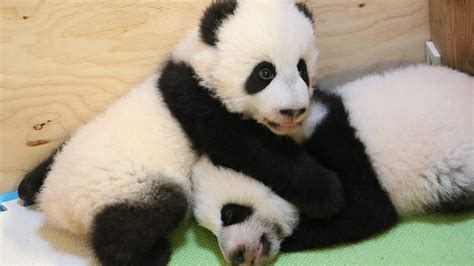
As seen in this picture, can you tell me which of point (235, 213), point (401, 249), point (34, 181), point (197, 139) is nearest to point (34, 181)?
point (34, 181)

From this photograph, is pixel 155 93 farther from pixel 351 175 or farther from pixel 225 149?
pixel 351 175

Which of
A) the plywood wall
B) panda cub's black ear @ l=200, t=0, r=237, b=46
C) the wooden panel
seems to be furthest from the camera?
the wooden panel

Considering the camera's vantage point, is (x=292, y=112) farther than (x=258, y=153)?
No

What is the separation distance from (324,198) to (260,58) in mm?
517

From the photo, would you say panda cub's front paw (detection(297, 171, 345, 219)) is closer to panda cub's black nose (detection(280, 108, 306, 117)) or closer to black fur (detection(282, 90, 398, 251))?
black fur (detection(282, 90, 398, 251))

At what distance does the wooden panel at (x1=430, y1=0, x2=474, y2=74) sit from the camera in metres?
2.20

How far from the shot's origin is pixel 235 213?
1879 millimetres

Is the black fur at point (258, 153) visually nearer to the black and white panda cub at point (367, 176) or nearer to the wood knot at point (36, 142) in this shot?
the black and white panda cub at point (367, 176)

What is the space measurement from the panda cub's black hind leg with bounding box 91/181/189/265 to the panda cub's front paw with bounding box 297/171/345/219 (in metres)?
0.43

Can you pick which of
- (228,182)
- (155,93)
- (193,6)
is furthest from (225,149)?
(193,6)

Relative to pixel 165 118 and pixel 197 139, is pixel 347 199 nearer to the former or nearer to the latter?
pixel 197 139

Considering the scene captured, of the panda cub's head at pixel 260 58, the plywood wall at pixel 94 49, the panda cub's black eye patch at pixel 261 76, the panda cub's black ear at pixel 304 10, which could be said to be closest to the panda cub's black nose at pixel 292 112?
the panda cub's head at pixel 260 58

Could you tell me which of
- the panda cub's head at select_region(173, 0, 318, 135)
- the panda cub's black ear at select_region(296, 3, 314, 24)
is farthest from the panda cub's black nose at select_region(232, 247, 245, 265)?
the panda cub's black ear at select_region(296, 3, 314, 24)

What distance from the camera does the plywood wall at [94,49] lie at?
81.1 inches
